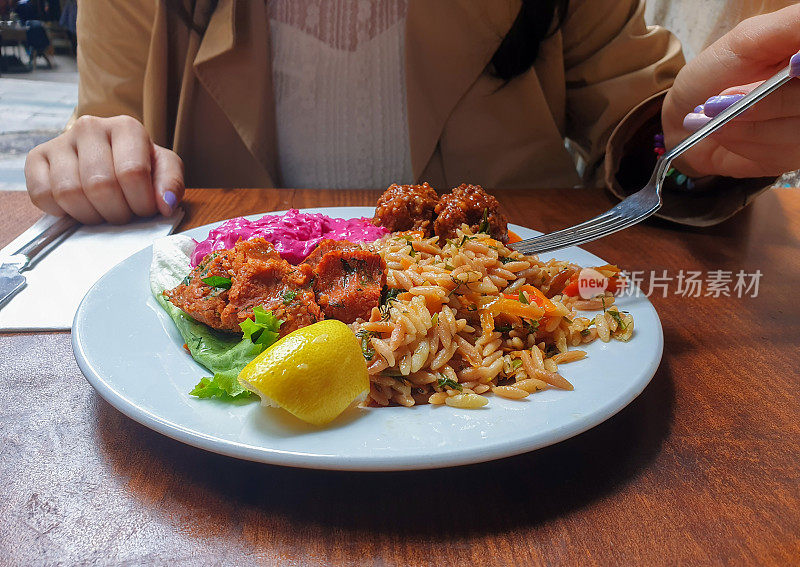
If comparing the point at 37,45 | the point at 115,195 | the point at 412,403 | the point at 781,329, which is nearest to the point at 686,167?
the point at 781,329

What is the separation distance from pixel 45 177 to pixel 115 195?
28 centimetres

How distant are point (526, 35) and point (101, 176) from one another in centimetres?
202

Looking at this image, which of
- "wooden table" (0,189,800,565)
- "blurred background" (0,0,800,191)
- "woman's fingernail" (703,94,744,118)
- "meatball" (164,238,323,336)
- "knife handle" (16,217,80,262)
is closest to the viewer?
"wooden table" (0,189,800,565)

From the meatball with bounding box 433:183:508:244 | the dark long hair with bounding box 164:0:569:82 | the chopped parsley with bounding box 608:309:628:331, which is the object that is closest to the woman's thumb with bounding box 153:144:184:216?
the dark long hair with bounding box 164:0:569:82

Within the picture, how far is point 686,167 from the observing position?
2275 mm

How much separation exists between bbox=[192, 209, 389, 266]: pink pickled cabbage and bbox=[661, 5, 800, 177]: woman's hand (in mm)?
1057

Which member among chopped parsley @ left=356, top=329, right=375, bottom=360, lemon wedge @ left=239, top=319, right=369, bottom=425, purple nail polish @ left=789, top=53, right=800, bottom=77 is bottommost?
chopped parsley @ left=356, top=329, right=375, bottom=360

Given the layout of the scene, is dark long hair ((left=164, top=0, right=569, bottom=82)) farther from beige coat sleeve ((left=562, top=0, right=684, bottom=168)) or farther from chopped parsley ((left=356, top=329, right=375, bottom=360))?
chopped parsley ((left=356, top=329, right=375, bottom=360))

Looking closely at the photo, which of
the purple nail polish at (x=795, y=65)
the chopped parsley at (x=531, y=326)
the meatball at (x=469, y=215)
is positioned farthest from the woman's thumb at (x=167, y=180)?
the purple nail polish at (x=795, y=65)

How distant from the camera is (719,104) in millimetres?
1502

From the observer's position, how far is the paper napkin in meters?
1.40

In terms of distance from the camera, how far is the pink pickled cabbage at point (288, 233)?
1.56m

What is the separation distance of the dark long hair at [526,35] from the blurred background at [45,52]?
1.69m

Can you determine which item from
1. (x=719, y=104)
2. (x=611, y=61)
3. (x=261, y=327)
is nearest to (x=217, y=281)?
(x=261, y=327)
